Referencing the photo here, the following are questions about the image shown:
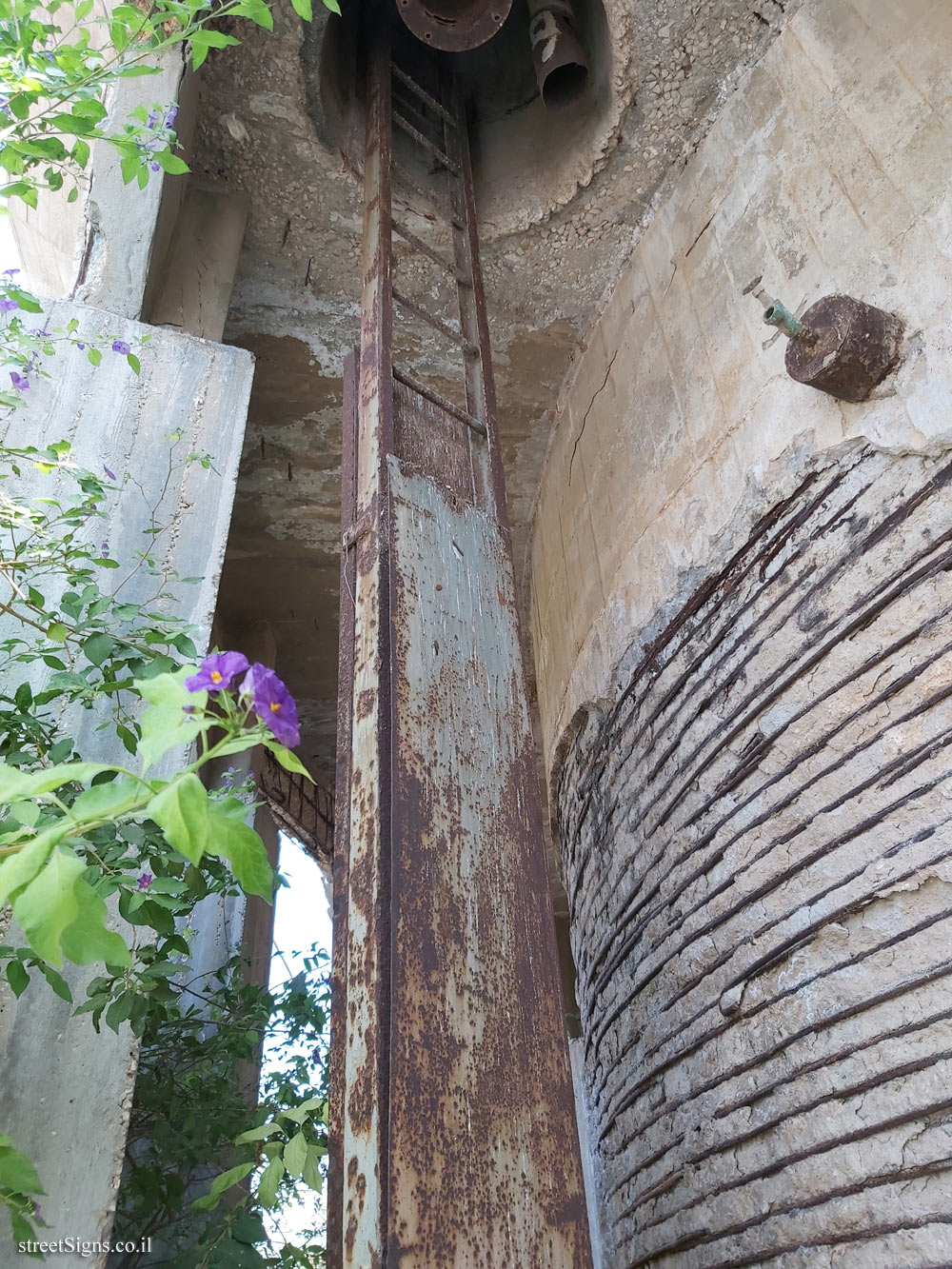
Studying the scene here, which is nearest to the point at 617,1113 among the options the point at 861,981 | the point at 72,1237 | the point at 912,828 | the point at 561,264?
the point at 861,981

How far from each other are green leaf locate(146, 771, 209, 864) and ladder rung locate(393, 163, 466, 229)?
128 inches

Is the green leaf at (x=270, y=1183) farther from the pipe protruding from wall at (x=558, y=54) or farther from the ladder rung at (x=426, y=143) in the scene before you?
the pipe protruding from wall at (x=558, y=54)

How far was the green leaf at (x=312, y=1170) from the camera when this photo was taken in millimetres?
1532

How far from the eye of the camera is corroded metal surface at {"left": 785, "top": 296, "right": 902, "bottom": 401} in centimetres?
217

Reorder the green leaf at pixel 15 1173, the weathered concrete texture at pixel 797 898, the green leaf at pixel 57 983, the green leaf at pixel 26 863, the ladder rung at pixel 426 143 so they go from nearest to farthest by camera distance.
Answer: the green leaf at pixel 26 863
the green leaf at pixel 15 1173
the green leaf at pixel 57 983
the weathered concrete texture at pixel 797 898
the ladder rung at pixel 426 143

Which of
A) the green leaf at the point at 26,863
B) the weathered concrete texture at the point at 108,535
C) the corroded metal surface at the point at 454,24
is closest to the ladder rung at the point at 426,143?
the corroded metal surface at the point at 454,24

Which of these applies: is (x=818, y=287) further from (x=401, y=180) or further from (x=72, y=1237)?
(x=72, y=1237)

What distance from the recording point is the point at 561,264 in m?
3.95

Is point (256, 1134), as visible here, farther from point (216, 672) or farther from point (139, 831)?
point (216, 672)

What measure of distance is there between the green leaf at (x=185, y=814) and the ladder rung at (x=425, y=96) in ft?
11.6

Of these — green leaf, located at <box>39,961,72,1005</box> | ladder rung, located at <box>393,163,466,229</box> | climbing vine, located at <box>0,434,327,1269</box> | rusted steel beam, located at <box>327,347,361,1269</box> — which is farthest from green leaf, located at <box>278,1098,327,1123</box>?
ladder rung, located at <box>393,163,466,229</box>

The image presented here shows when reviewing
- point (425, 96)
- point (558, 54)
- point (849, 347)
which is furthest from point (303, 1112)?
point (425, 96)

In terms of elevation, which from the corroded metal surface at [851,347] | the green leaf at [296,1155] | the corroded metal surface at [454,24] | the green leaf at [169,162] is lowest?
the green leaf at [296,1155]

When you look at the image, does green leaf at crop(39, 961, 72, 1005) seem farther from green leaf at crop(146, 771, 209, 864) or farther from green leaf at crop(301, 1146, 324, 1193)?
green leaf at crop(146, 771, 209, 864)
